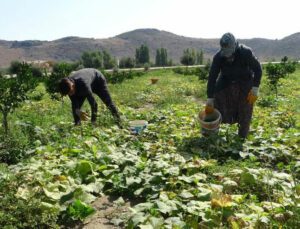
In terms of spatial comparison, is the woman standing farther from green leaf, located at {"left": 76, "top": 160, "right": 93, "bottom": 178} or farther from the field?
green leaf, located at {"left": 76, "top": 160, "right": 93, "bottom": 178}

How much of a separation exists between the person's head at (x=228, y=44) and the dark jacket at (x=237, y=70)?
0.19 m

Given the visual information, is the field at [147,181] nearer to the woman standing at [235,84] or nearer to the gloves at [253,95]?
the woman standing at [235,84]

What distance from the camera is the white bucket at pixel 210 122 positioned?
643 centimetres

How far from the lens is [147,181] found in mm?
4426

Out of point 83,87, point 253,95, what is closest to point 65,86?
point 83,87

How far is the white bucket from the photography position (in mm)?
6430

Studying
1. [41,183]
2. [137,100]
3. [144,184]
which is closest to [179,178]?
[144,184]

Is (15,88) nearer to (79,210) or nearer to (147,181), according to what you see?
(147,181)

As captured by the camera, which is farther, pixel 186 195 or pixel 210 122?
pixel 210 122

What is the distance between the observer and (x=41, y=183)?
415cm

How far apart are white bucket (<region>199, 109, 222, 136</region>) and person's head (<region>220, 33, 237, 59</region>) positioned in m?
0.99

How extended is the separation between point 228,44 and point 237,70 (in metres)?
0.55

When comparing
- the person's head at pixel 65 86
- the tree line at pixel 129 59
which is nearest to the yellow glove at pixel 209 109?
the person's head at pixel 65 86

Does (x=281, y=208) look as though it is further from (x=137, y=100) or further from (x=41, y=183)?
(x=137, y=100)
